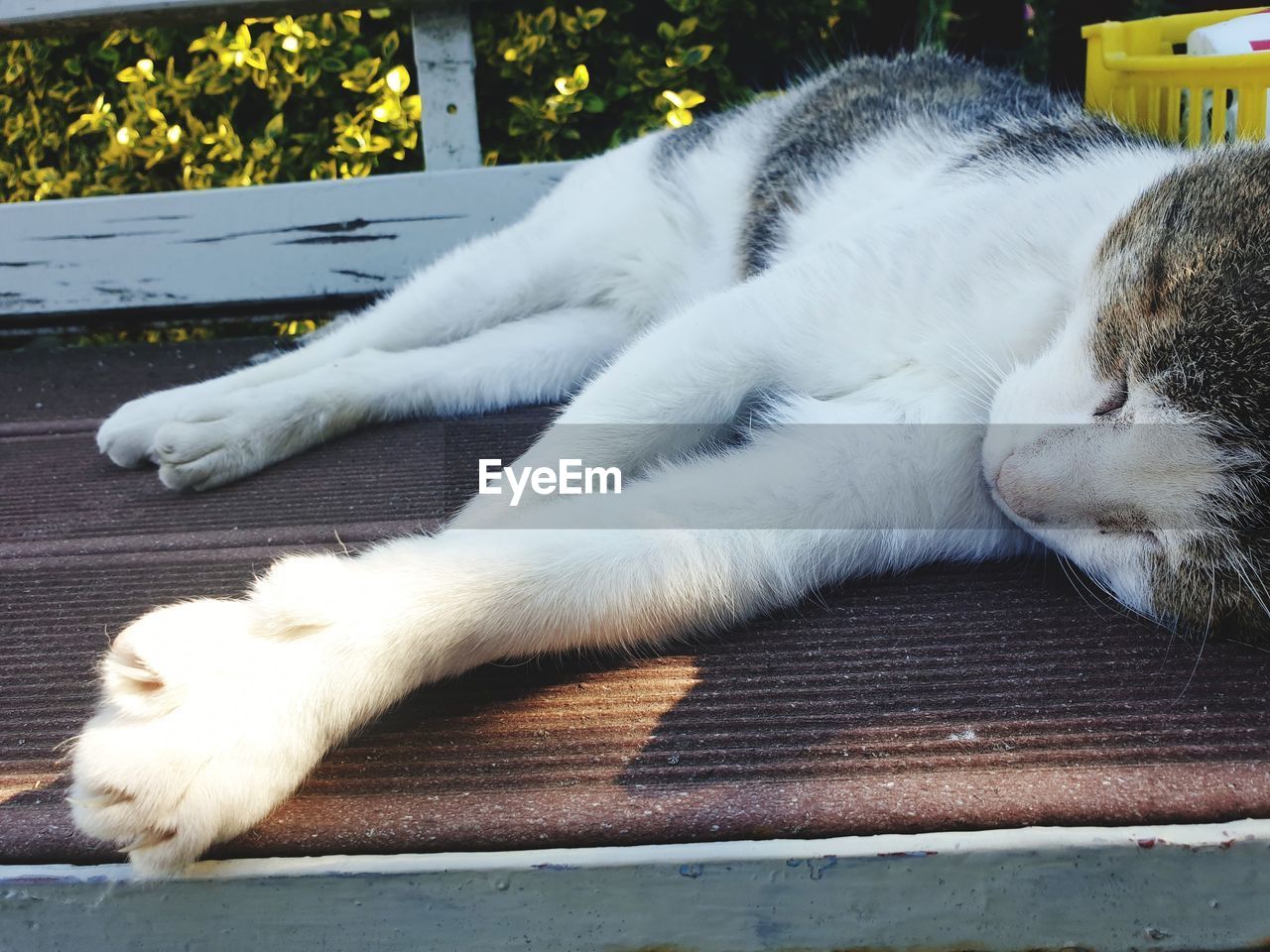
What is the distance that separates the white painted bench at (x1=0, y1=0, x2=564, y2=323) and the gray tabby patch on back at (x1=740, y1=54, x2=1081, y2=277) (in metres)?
0.89

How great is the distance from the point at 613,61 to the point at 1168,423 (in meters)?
2.58

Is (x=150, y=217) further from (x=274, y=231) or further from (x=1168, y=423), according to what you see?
(x=1168, y=423)

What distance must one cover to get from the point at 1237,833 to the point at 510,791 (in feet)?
1.99

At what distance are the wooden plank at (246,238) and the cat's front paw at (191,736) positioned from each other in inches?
82.6

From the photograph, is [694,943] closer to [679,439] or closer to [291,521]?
[679,439]

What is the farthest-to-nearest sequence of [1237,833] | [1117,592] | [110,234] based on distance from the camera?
[110,234] → [1117,592] → [1237,833]

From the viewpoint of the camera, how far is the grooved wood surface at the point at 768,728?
860mm

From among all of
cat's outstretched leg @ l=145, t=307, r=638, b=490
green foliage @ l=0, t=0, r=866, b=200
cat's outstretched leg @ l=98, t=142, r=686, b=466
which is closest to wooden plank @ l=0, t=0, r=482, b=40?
green foliage @ l=0, t=0, r=866, b=200

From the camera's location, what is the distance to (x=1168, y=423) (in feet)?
3.37

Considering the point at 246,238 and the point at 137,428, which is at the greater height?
the point at 246,238

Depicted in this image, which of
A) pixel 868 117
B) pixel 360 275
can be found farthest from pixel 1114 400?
pixel 360 275

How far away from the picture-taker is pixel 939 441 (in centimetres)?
134

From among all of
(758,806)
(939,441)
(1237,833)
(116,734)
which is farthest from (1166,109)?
(116,734)

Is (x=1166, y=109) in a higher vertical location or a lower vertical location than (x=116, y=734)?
higher
